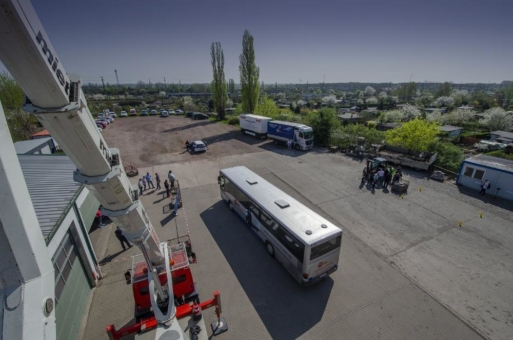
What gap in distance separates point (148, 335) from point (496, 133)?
52124 mm

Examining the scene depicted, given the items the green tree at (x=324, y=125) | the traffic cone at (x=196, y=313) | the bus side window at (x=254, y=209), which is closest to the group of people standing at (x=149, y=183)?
the bus side window at (x=254, y=209)

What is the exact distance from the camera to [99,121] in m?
40.5

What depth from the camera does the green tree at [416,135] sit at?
71.5 feet

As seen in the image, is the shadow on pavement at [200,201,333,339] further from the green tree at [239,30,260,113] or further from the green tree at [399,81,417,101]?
the green tree at [399,81,417,101]

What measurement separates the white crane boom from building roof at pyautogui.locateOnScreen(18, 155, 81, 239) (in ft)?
11.0

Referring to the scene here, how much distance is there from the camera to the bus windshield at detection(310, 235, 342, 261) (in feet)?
29.2

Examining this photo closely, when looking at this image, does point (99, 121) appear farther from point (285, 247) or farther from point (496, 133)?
point (496, 133)

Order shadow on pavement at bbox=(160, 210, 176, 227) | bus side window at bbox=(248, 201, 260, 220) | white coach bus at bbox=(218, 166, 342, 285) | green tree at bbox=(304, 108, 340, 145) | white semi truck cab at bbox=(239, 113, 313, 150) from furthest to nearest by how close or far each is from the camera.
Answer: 1. green tree at bbox=(304, 108, 340, 145)
2. white semi truck cab at bbox=(239, 113, 313, 150)
3. shadow on pavement at bbox=(160, 210, 176, 227)
4. bus side window at bbox=(248, 201, 260, 220)
5. white coach bus at bbox=(218, 166, 342, 285)

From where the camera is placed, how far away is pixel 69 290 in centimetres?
798

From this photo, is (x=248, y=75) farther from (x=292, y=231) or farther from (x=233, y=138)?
(x=292, y=231)

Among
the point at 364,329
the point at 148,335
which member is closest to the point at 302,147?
the point at 364,329

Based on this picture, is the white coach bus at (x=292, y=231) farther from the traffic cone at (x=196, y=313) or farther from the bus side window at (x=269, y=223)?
the traffic cone at (x=196, y=313)

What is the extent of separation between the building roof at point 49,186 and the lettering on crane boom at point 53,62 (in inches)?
209

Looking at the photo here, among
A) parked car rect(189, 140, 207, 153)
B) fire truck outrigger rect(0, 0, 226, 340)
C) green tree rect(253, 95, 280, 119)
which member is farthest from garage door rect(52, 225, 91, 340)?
green tree rect(253, 95, 280, 119)
